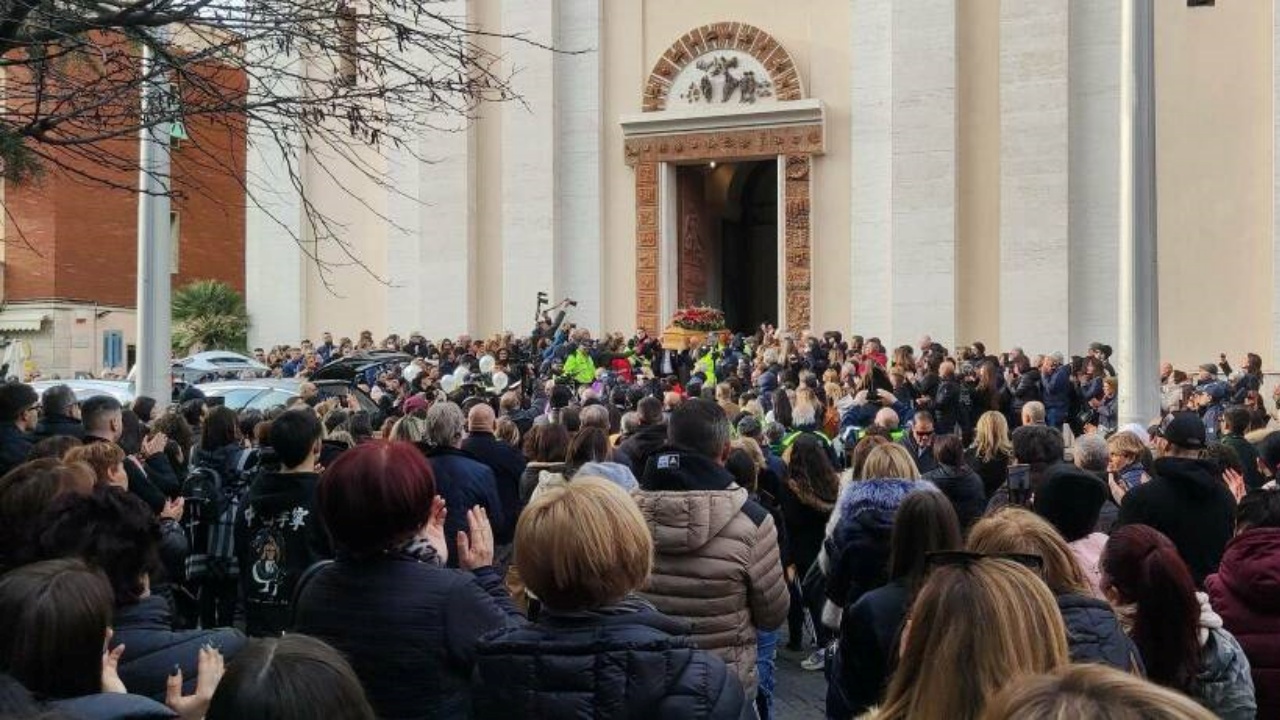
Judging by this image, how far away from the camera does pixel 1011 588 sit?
7.87ft

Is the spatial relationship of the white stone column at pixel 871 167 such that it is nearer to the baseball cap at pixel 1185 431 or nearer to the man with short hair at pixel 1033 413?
the man with short hair at pixel 1033 413

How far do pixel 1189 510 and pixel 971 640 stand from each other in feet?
12.4

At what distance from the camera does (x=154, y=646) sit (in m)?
3.16

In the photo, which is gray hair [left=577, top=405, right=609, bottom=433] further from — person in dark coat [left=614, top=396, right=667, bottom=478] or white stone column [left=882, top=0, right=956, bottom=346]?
white stone column [left=882, top=0, right=956, bottom=346]

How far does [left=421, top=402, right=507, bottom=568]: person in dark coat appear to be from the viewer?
18.8 feet

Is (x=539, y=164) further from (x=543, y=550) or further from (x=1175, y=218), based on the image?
(x=543, y=550)

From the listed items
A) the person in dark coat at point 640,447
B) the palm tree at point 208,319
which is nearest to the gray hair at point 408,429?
the person in dark coat at point 640,447

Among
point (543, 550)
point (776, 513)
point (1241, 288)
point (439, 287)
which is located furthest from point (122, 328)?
point (543, 550)

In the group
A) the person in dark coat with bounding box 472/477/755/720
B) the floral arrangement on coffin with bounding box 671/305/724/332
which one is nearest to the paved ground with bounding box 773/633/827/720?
the person in dark coat with bounding box 472/477/755/720

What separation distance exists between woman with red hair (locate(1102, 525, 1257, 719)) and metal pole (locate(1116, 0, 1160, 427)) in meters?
9.25

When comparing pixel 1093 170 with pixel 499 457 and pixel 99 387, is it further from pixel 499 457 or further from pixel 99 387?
Result: pixel 499 457

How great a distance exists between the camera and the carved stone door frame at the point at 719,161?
26.3 m

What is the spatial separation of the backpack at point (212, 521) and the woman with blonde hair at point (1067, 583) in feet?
15.6

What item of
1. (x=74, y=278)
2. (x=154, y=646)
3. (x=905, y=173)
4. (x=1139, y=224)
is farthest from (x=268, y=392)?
(x=74, y=278)
